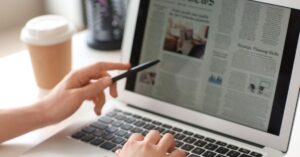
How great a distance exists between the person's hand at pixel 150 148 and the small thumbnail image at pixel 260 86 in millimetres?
169

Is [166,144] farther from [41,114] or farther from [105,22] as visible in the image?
[105,22]

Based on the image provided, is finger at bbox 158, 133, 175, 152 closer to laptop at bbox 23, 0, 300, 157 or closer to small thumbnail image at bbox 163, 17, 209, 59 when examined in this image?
laptop at bbox 23, 0, 300, 157

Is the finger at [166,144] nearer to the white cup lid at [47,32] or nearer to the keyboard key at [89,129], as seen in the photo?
the keyboard key at [89,129]

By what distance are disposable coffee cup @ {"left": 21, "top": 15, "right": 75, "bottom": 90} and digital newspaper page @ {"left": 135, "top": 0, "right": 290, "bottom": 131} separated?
0.64 ft

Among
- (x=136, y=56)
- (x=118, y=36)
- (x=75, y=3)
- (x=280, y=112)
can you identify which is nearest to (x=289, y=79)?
(x=280, y=112)

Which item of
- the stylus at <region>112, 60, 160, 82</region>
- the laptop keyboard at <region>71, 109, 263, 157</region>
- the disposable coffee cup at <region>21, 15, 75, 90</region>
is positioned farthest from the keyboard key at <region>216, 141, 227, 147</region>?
the disposable coffee cup at <region>21, 15, 75, 90</region>

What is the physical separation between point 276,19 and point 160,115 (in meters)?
0.28

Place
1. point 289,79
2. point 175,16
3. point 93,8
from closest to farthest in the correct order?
1. point 289,79
2. point 175,16
3. point 93,8

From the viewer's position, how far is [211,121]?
2.82 feet

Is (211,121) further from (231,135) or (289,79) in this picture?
(289,79)

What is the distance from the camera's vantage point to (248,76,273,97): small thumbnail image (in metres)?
0.81

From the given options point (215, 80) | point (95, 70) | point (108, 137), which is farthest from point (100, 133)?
point (215, 80)

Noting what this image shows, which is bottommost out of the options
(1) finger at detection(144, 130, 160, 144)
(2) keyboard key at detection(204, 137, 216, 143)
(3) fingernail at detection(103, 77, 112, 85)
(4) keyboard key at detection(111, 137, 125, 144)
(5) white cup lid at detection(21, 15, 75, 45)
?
(4) keyboard key at detection(111, 137, 125, 144)

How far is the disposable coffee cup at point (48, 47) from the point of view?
1005 mm
